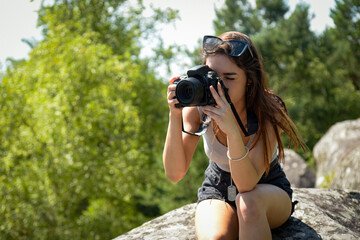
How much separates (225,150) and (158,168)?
7274 millimetres

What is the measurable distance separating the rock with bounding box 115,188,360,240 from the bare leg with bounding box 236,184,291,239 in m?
0.27

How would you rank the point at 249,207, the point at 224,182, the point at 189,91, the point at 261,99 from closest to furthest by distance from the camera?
1. the point at 249,207
2. the point at 189,91
3. the point at 261,99
4. the point at 224,182

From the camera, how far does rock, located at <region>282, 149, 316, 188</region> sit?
8.26m

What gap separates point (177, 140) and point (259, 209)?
596 millimetres

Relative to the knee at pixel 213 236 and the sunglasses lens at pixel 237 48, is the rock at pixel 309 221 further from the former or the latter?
the sunglasses lens at pixel 237 48

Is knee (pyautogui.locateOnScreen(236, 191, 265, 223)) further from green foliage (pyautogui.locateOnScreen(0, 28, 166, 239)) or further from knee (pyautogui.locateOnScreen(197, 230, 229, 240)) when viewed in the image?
green foliage (pyautogui.locateOnScreen(0, 28, 166, 239))

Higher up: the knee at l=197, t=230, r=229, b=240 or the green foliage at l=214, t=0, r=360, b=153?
the green foliage at l=214, t=0, r=360, b=153

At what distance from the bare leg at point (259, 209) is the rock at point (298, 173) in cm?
631

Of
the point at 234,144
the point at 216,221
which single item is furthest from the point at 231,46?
the point at 216,221

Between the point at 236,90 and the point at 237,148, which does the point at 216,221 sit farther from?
the point at 236,90

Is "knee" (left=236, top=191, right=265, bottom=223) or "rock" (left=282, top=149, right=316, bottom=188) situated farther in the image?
"rock" (left=282, top=149, right=316, bottom=188)

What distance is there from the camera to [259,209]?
6.52 feet

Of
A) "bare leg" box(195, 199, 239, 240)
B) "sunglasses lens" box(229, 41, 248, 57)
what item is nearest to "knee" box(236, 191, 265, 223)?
"bare leg" box(195, 199, 239, 240)

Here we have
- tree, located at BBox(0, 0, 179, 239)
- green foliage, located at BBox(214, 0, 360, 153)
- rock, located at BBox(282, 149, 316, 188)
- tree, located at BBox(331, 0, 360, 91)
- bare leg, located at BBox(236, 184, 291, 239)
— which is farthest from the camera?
green foliage, located at BBox(214, 0, 360, 153)
